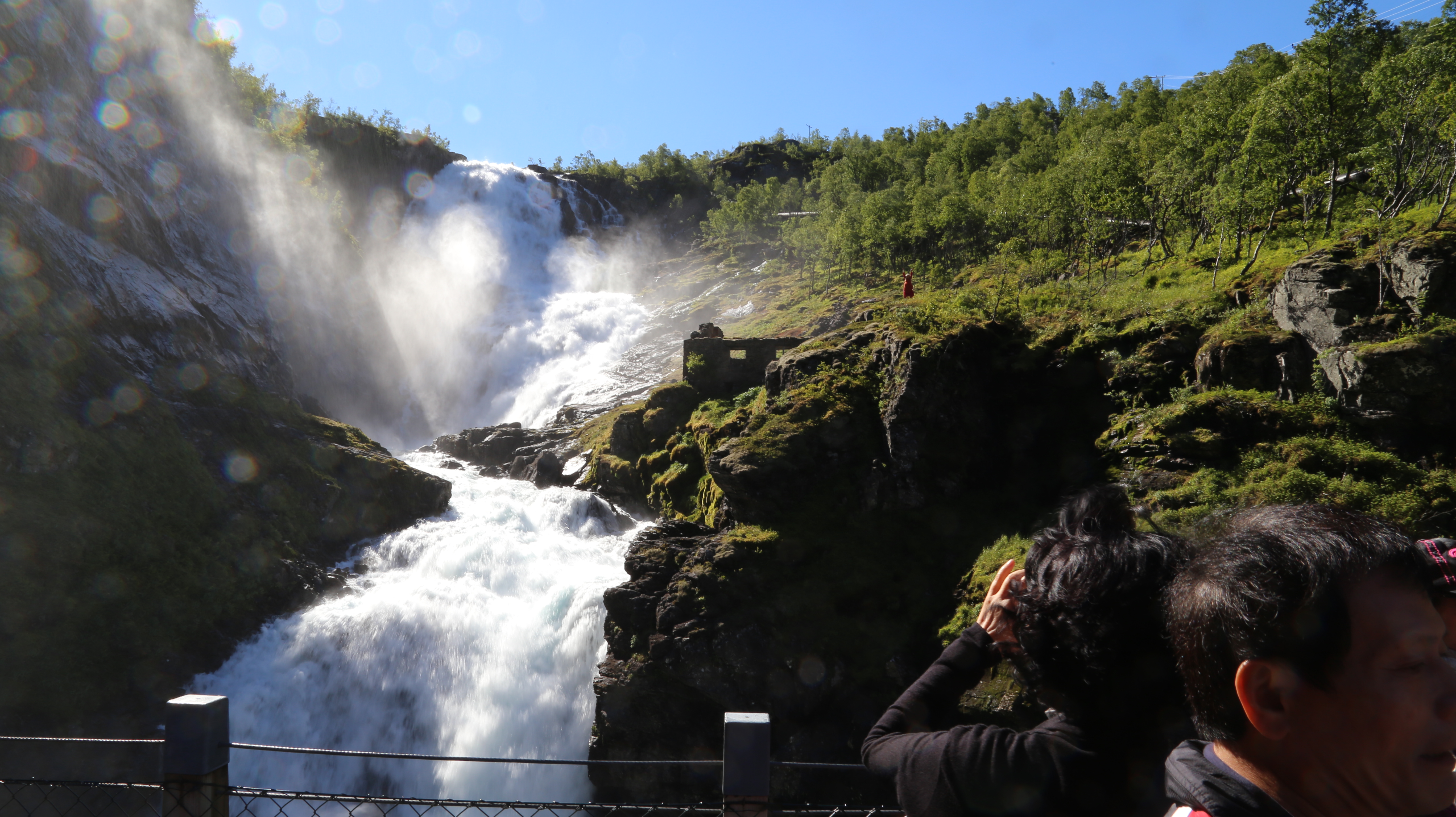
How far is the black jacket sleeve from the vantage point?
1882mm

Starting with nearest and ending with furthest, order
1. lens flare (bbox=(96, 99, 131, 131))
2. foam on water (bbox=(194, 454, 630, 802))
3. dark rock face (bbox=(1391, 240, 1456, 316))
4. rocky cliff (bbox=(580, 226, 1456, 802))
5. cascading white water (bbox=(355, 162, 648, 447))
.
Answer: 1. rocky cliff (bbox=(580, 226, 1456, 802))
2. dark rock face (bbox=(1391, 240, 1456, 316))
3. foam on water (bbox=(194, 454, 630, 802))
4. lens flare (bbox=(96, 99, 131, 131))
5. cascading white water (bbox=(355, 162, 648, 447))

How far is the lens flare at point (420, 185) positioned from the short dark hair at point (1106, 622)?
7322 centimetres

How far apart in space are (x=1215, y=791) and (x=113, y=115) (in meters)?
36.0

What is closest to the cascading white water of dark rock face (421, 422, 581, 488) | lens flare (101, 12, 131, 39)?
dark rock face (421, 422, 581, 488)

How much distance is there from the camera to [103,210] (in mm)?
22594

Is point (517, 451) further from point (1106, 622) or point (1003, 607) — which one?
point (1106, 622)

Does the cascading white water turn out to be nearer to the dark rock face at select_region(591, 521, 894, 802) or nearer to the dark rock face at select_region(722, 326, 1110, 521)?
the dark rock face at select_region(722, 326, 1110, 521)

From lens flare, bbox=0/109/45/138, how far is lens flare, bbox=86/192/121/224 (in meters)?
2.18

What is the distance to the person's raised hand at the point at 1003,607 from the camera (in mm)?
2162

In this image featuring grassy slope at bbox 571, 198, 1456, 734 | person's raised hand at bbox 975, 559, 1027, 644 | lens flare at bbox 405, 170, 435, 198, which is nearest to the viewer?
person's raised hand at bbox 975, 559, 1027, 644

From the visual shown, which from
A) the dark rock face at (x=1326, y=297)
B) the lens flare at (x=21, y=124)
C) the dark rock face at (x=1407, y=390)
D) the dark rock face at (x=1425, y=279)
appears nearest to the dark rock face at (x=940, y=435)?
the dark rock face at (x=1326, y=297)

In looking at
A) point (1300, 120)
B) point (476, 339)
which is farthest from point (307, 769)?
point (476, 339)

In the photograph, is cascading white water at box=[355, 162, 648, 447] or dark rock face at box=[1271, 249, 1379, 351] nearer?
dark rock face at box=[1271, 249, 1379, 351]

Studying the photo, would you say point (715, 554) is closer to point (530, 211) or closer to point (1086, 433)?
point (1086, 433)
